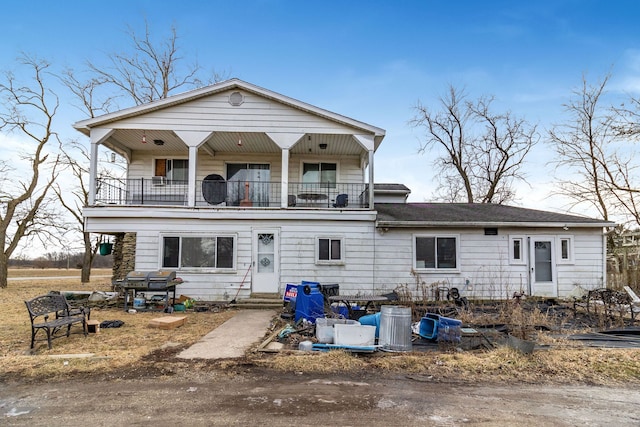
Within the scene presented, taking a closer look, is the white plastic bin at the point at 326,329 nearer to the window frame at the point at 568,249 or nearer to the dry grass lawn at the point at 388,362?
the dry grass lawn at the point at 388,362

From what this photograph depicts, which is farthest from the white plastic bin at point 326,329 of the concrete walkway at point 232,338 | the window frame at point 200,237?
the window frame at point 200,237

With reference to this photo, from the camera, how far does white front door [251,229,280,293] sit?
1216 cm

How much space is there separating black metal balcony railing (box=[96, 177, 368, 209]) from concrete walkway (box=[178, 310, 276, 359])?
488 cm

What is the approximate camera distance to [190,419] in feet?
12.2

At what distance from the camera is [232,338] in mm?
7215

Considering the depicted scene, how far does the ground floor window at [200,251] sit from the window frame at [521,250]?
932 centimetres

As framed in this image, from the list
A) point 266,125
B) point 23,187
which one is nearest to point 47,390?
point 266,125

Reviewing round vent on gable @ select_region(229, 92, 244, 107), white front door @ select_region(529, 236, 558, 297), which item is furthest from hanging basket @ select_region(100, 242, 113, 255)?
white front door @ select_region(529, 236, 558, 297)

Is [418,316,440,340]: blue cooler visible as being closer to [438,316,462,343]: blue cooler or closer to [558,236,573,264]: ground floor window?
[438,316,462,343]: blue cooler

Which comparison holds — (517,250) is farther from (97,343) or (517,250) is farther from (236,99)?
(97,343)

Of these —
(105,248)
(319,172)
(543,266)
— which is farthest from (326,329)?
(105,248)

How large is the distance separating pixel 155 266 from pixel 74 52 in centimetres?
1521

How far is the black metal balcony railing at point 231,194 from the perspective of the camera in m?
13.2

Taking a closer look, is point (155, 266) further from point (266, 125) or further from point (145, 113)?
point (266, 125)
